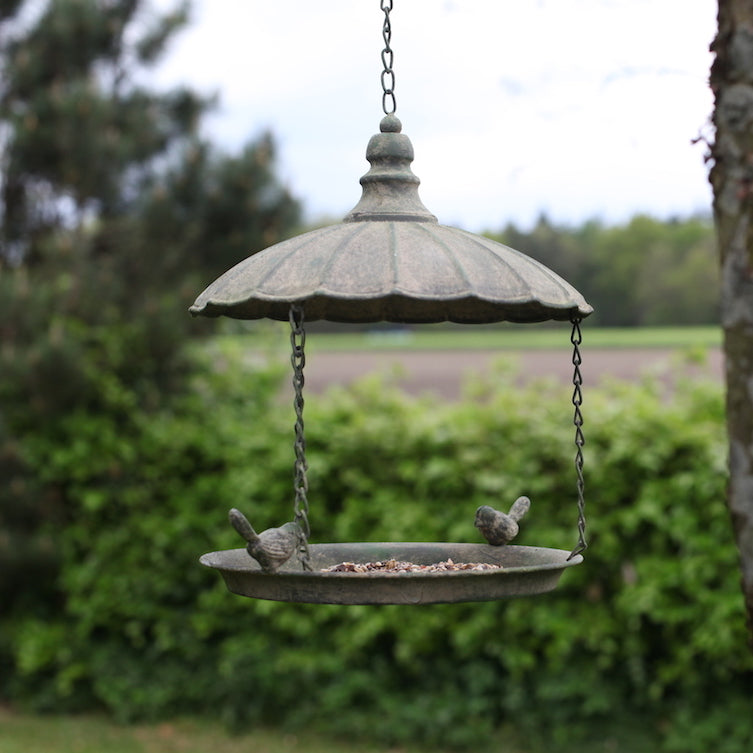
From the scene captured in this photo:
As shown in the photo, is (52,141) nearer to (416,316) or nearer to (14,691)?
(14,691)

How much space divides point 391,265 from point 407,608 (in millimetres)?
3523

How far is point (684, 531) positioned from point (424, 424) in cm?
144

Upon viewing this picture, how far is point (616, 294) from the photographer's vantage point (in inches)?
326

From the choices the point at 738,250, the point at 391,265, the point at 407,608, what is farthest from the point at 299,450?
the point at 407,608

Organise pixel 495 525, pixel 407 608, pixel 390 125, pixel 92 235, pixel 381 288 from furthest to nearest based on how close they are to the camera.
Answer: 1. pixel 92 235
2. pixel 407 608
3. pixel 495 525
4. pixel 390 125
5. pixel 381 288

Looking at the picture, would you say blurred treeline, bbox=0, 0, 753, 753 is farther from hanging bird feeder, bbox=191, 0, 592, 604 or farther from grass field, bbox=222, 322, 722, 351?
grass field, bbox=222, 322, 722, 351

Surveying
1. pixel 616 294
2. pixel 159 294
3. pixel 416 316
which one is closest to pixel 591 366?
pixel 616 294

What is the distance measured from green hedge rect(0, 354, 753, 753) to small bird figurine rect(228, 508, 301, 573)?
9.76ft

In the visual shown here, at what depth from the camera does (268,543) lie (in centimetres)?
230

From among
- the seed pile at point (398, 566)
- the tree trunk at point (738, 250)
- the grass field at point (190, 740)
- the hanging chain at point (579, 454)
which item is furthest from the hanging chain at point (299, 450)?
the grass field at point (190, 740)

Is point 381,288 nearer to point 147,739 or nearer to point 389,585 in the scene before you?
point 389,585

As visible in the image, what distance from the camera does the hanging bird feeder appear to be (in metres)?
2.20

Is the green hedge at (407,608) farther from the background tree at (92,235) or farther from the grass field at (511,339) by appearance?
the grass field at (511,339)

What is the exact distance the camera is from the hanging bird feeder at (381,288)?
2.20 meters
